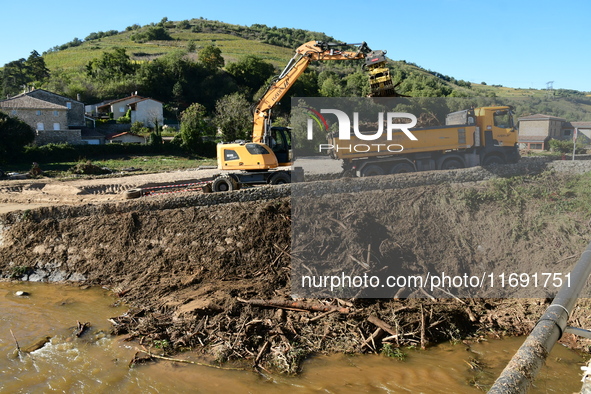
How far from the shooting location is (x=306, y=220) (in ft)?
34.7

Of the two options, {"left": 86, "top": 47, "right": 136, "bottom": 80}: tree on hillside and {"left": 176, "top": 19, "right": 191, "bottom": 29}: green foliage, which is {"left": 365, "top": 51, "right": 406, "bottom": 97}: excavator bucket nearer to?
{"left": 86, "top": 47, "right": 136, "bottom": 80}: tree on hillside

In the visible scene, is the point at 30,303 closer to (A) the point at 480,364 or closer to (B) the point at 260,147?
(B) the point at 260,147

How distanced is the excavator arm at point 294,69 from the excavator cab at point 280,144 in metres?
0.23

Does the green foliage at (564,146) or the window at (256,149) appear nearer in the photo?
the window at (256,149)

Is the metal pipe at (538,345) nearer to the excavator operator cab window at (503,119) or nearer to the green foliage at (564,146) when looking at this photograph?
the excavator operator cab window at (503,119)

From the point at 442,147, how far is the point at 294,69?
17.5 ft

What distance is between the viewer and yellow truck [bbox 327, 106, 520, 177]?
45.5ft

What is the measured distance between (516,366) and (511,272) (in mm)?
8893

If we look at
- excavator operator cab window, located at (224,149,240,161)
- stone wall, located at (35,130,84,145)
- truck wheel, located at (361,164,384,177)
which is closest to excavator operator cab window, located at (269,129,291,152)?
excavator operator cab window, located at (224,149,240,161)

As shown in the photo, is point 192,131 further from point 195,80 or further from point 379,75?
point 195,80

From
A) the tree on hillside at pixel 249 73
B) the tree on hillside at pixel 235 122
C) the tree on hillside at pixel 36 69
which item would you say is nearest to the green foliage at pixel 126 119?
the tree on hillside at pixel 235 122

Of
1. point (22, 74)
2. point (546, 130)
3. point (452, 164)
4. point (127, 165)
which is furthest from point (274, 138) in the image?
point (22, 74)

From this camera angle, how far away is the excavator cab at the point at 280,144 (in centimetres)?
1404

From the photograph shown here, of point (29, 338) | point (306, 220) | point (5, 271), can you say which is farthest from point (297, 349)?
point (5, 271)
